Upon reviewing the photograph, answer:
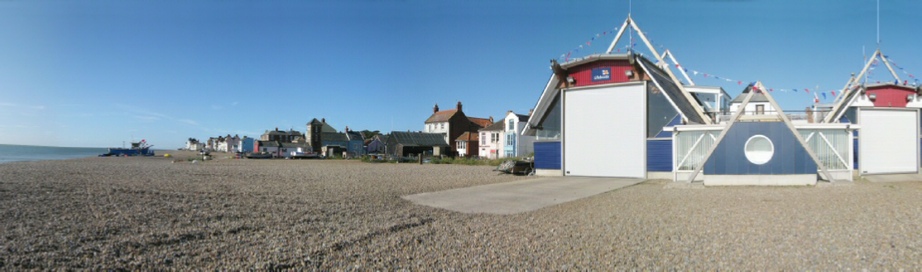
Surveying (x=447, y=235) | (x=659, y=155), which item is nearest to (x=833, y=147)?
(x=659, y=155)

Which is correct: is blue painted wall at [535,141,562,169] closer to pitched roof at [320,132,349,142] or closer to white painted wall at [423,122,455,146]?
white painted wall at [423,122,455,146]

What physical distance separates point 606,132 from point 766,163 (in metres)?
7.97

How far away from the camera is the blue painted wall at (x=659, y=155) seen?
2164cm

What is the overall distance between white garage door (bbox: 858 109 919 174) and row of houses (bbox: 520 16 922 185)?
0.05m

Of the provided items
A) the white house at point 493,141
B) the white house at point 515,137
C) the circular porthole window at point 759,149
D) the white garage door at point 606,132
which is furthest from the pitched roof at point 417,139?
the circular porthole window at point 759,149

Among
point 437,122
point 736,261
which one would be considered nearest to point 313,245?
point 736,261

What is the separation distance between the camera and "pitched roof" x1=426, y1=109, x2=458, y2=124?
2878 inches

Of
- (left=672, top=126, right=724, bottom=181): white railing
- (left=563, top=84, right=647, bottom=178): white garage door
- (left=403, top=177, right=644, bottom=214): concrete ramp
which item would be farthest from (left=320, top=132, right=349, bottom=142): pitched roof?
(left=672, top=126, right=724, bottom=181): white railing

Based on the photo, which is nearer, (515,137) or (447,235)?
(447,235)

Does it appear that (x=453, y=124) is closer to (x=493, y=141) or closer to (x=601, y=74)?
(x=493, y=141)

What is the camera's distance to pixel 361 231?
310 inches

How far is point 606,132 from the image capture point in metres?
23.8

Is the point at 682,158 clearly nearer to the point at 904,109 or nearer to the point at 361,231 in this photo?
the point at 904,109

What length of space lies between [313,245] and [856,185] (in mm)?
18992
